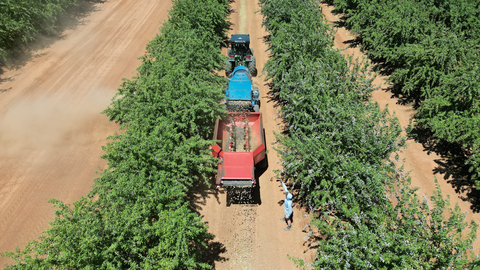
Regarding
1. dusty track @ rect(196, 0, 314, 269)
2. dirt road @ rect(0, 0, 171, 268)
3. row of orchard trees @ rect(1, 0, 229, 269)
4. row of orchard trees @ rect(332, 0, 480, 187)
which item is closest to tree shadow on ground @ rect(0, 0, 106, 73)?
dirt road @ rect(0, 0, 171, 268)

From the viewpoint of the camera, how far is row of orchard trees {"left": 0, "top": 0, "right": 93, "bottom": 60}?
2044cm

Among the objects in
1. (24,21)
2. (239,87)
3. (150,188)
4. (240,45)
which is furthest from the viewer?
(24,21)

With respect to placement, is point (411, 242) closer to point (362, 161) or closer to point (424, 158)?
point (362, 161)

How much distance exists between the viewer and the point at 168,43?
A: 1625 cm

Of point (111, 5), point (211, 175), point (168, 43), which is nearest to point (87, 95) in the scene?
point (168, 43)

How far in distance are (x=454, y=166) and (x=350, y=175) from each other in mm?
9017

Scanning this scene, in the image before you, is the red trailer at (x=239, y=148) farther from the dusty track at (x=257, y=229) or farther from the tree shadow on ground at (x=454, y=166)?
the tree shadow on ground at (x=454, y=166)

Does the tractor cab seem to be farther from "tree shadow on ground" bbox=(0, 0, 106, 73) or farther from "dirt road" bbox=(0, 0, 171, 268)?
"tree shadow on ground" bbox=(0, 0, 106, 73)

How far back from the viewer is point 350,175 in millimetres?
9430

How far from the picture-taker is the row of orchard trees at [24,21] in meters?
20.4

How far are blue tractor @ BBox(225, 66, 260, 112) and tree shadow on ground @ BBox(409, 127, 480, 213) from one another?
802cm

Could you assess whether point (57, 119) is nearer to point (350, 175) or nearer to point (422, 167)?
point (350, 175)

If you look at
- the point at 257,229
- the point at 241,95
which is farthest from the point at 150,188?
the point at 241,95

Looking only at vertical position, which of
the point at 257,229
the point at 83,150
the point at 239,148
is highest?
the point at 239,148
